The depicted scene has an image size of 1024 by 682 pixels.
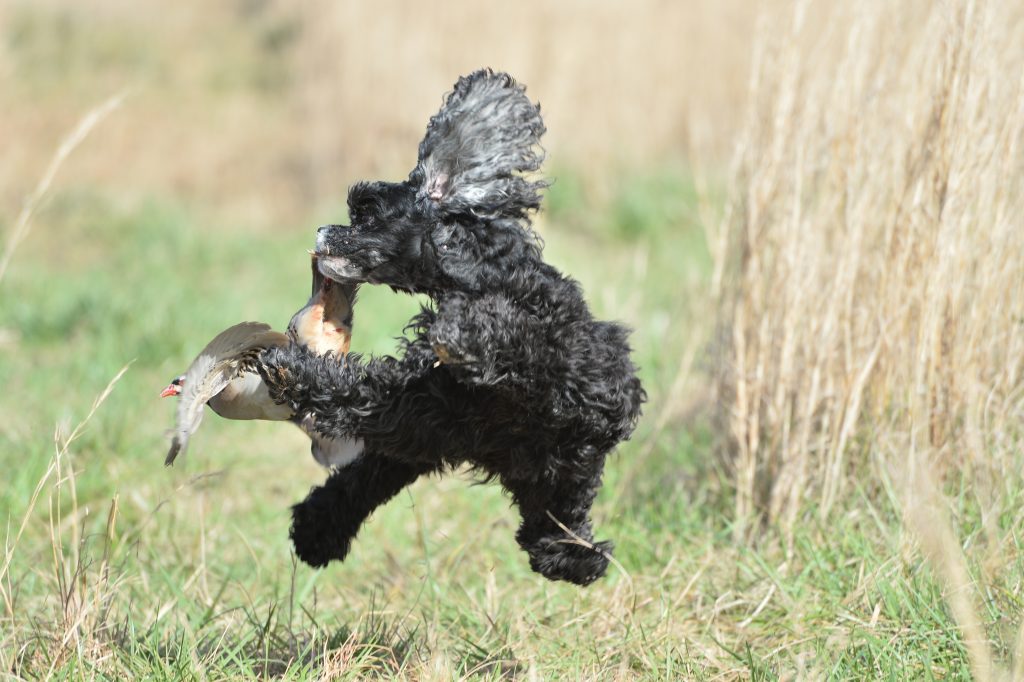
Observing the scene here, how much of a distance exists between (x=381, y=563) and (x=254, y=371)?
1974mm

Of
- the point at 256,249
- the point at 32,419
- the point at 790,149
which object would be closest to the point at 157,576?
the point at 32,419

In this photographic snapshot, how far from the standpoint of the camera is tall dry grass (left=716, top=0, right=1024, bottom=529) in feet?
11.6

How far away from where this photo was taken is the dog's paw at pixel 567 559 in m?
2.71

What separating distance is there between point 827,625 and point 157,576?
219cm

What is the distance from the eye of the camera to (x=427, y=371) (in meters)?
2.36

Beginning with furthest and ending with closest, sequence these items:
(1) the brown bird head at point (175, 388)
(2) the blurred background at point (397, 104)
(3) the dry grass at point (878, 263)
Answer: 1. (2) the blurred background at point (397, 104)
2. (3) the dry grass at point (878, 263)
3. (1) the brown bird head at point (175, 388)

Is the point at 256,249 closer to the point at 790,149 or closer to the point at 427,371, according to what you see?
the point at 790,149

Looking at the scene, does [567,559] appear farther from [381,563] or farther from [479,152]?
[381,563]

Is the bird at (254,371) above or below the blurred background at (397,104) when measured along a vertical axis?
below

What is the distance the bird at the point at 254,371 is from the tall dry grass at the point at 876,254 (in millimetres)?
1806

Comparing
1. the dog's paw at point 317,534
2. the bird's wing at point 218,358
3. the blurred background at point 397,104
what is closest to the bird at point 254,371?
the bird's wing at point 218,358

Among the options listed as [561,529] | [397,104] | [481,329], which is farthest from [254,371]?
[397,104]

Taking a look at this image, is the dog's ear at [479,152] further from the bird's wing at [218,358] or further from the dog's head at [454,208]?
the bird's wing at [218,358]

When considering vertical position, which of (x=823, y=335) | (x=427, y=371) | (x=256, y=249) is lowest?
(x=427, y=371)
